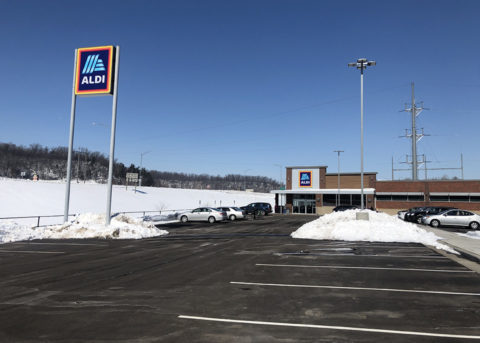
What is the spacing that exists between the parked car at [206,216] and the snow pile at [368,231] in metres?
14.5

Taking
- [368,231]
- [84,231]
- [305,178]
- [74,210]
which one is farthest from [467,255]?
[74,210]

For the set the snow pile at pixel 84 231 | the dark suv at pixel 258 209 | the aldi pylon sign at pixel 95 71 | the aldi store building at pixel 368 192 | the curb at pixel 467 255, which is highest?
the aldi pylon sign at pixel 95 71

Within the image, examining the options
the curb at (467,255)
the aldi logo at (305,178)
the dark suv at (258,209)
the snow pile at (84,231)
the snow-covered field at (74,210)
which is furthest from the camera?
the aldi logo at (305,178)

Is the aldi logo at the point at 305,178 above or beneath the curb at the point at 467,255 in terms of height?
above

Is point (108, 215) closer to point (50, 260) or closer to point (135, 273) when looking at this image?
point (50, 260)

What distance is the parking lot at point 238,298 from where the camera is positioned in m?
4.95

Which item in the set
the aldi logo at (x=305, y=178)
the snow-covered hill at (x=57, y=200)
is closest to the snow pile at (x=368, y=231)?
the aldi logo at (x=305, y=178)

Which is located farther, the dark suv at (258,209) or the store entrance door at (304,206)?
the store entrance door at (304,206)

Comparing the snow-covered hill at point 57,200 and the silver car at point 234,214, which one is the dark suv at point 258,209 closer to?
the silver car at point 234,214

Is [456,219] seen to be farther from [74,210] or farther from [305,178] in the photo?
[74,210]

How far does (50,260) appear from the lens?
1145 cm

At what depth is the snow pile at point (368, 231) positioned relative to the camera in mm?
17188

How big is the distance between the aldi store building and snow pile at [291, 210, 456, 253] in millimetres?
31992

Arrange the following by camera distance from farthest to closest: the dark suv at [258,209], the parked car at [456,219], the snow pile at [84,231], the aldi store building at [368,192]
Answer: the aldi store building at [368,192]
the dark suv at [258,209]
the parked car at [456,219]
the snow pile at [84,231]
